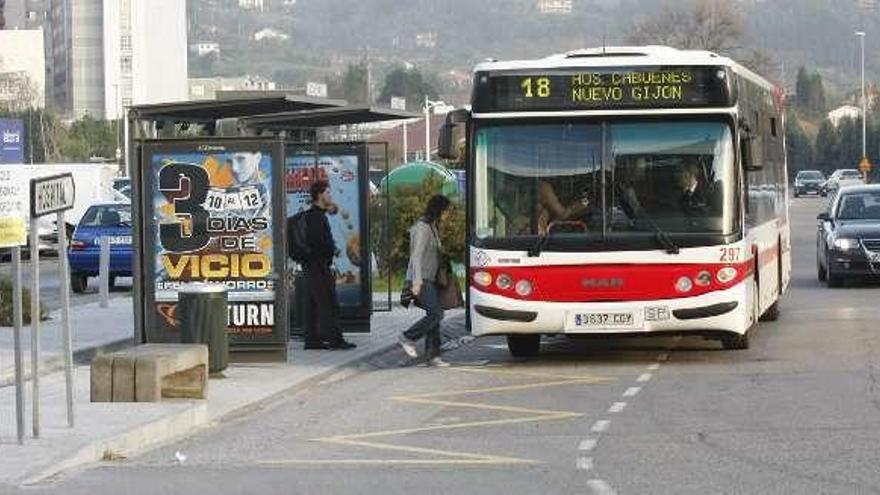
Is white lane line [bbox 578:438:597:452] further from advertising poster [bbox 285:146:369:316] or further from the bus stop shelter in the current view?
advertising poster [bbox 285:146:369:316]

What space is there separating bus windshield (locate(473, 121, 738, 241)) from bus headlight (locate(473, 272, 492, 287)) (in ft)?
1.21

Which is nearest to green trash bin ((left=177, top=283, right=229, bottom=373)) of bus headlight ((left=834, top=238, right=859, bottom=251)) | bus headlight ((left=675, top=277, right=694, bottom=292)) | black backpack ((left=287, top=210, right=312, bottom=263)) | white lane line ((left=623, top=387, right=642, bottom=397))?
black backpack ((left=287, top=210, right=312, bottom=263))

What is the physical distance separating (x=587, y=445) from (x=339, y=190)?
10.00 m

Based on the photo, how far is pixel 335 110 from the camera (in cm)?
2073

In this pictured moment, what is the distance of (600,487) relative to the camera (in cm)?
1110

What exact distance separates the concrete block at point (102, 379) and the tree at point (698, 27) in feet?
231

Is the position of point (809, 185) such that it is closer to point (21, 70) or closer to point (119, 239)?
point (21, 70)

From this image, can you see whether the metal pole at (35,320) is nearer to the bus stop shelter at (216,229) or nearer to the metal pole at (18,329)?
the metal pole at (18,329)

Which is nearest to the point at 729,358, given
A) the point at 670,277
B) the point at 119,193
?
the point at 670,277

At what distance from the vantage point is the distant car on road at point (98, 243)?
34688mm

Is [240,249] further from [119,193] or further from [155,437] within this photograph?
[119,193]

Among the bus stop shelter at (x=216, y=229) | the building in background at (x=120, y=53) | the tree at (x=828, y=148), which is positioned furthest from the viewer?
the building in background at (x=120, y=53)

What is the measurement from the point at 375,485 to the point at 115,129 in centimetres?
10522

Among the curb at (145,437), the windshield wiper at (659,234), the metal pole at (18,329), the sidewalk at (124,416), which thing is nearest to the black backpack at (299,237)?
the sidewalk at (124,416)
